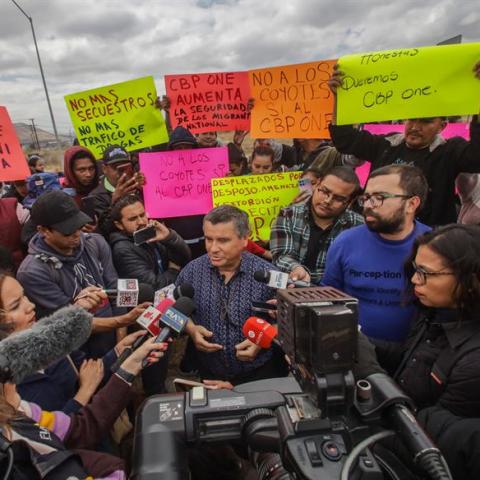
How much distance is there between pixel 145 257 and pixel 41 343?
1838 mm

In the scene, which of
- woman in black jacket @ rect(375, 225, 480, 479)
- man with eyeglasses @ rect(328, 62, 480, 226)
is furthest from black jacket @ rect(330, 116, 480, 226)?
woman in black jacket @ rect(375, 225, 480, 479)

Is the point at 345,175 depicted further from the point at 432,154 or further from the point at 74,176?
the point at 74,176

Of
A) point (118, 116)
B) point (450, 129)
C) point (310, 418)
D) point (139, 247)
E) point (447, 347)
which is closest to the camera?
point (310, 418)

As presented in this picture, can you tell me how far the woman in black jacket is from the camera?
1308mm

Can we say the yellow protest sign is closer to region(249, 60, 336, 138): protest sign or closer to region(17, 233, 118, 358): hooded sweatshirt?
region(249, 60, 336, 138): protest sign

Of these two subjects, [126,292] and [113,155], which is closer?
[126,292]

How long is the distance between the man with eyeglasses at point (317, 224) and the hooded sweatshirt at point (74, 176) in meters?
2.03

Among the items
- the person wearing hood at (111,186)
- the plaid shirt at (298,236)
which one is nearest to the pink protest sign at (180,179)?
the person wearing hood at (111,186)

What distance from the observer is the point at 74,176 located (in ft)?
12.1

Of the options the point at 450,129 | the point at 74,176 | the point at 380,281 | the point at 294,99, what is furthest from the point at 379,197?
the point at 450,129

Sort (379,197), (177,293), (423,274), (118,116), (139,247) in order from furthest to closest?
(118,116) → (139,247) → (177,293) → (379,197) → (423,274)

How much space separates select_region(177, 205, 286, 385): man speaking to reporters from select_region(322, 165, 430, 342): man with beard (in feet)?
1.93

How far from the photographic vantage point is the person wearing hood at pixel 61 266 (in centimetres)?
236

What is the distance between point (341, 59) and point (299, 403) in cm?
266
